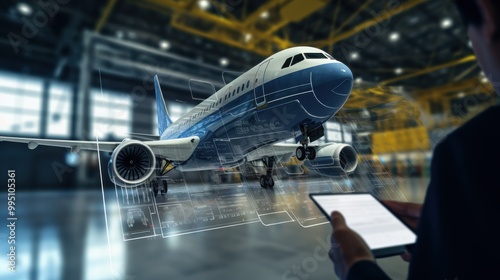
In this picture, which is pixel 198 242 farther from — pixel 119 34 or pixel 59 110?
pixel 119 34

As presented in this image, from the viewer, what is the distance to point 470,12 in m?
0.41

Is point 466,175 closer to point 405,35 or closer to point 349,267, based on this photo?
point 349,267

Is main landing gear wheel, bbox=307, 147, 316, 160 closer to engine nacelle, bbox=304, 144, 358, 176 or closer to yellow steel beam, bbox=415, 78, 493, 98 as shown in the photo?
engine nacelle, bbox=304, 144, 358, 176

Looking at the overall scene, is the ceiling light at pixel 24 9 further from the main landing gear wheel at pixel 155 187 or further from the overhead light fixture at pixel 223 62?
the main landing gear wheel at pixel 155 187

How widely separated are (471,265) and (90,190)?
360 cm

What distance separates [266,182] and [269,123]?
85 centimetres

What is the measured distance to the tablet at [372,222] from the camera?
2.56 feet

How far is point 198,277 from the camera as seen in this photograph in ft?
4.32

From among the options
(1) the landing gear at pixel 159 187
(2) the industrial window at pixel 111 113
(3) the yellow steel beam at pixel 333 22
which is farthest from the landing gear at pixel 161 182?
(3) the yellow steel beam at pixel 333 22

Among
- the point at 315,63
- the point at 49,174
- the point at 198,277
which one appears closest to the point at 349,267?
the point at 198,277

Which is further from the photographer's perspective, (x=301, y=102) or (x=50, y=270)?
(x=301, y=102)

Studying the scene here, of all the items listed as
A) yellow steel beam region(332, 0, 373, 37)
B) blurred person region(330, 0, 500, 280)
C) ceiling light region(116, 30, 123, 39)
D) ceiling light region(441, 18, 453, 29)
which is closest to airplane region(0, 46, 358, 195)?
ceiling light region(116, 30, 123, 39)

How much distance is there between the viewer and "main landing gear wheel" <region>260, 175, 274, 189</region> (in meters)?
2.31

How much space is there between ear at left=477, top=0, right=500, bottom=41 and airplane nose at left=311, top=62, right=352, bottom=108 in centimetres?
213
